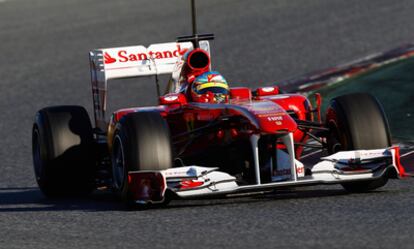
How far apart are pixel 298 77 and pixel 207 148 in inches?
299

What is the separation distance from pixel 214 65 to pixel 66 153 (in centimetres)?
873

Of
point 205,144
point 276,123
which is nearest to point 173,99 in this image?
point 205,144

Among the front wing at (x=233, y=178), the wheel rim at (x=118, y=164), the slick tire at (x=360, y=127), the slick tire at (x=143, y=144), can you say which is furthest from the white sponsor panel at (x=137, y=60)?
the front wing at (x=233, y=178)

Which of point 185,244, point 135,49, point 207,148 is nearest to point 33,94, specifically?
point 135,49

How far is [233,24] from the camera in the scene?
21938 millimetres

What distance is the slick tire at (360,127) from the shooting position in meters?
9.52

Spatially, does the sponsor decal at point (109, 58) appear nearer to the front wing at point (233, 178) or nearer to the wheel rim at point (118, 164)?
the wheel rim at point (118, 164)

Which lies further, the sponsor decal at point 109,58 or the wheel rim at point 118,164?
the sponsor decal at point 109,58

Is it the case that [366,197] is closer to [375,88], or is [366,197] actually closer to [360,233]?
[360,233]

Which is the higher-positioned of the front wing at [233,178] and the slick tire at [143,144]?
the slick tire at [143,144]

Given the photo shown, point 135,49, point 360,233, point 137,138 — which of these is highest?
point 135,49

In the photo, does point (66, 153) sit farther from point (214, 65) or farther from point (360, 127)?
point (214, 65)

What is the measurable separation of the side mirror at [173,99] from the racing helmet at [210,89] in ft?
0.49

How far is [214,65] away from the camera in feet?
62.8
